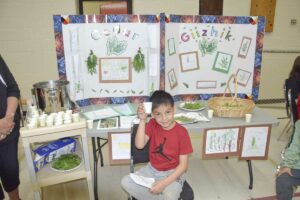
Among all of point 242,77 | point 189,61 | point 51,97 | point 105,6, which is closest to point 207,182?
point 242,77

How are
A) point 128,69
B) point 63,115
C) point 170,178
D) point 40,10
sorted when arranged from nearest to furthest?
point 170,178 → point 63,115 → point 128,69 → point 40,10

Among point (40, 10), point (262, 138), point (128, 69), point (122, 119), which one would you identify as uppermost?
point (40, 10)

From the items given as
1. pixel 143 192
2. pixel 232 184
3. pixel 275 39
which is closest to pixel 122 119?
pixel 143 192

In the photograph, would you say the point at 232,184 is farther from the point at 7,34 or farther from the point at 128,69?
the point at 7,34

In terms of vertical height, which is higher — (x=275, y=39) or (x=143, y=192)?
(x=275, y=39)

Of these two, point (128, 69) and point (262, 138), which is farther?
point (128, 69)

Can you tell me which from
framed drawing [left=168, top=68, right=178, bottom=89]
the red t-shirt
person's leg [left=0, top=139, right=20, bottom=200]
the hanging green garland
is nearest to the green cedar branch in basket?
person's leg [left=0, top=139, right=20, bottom=200]

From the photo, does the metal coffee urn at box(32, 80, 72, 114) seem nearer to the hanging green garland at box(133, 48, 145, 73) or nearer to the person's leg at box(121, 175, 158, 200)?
the hanging green garland at box(133, 48, 145, 73)

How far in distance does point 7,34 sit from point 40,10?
543 mm

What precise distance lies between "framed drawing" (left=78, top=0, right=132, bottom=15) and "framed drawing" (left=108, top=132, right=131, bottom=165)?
8.01 ft

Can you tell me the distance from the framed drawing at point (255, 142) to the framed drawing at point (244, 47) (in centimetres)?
65

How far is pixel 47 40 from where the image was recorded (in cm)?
355

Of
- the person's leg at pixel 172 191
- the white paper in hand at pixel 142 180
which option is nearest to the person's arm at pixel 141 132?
the white paper in hand at pixel 142 180

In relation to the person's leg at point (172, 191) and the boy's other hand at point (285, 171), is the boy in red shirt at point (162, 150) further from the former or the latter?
the boy's other hand at point (285, 171)
